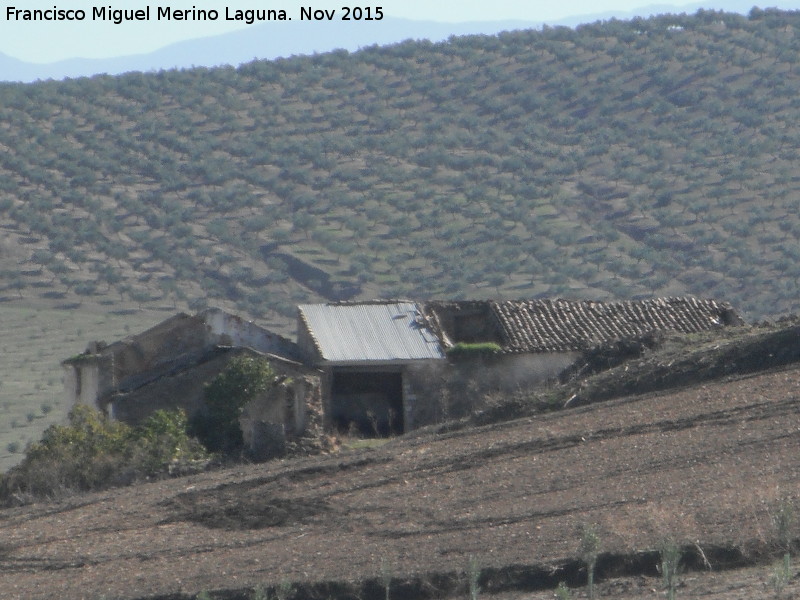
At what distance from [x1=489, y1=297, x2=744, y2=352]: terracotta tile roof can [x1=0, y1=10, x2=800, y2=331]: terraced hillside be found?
15.3 m

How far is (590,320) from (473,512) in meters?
15.1

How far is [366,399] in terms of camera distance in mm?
30062

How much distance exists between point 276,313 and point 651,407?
94.4ft

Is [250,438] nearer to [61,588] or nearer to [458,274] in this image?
[61,588]

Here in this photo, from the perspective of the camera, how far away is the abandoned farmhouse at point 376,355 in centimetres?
2851

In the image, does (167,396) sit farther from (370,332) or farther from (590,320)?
(590,320)

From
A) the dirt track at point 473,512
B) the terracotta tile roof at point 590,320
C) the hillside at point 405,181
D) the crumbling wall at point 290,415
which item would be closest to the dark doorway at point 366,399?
the crumbling wall at point 290,415

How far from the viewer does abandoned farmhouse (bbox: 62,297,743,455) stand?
28.5 metres

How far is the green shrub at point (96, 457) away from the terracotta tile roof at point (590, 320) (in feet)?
25.0

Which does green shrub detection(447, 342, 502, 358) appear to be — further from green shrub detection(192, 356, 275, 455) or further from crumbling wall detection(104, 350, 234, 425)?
crumbling wall detection(104, 350, 234, 425)

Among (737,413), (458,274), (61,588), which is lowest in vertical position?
(61,588)

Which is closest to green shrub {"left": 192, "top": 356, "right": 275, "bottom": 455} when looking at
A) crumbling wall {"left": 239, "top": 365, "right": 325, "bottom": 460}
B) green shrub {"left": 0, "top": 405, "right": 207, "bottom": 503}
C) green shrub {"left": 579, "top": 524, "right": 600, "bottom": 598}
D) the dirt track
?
crumbling wall {"left": 239, "top": 365, "right": 325, "bottom": 460}

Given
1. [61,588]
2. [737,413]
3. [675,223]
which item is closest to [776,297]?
[675,223]

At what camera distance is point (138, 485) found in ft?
77.2
